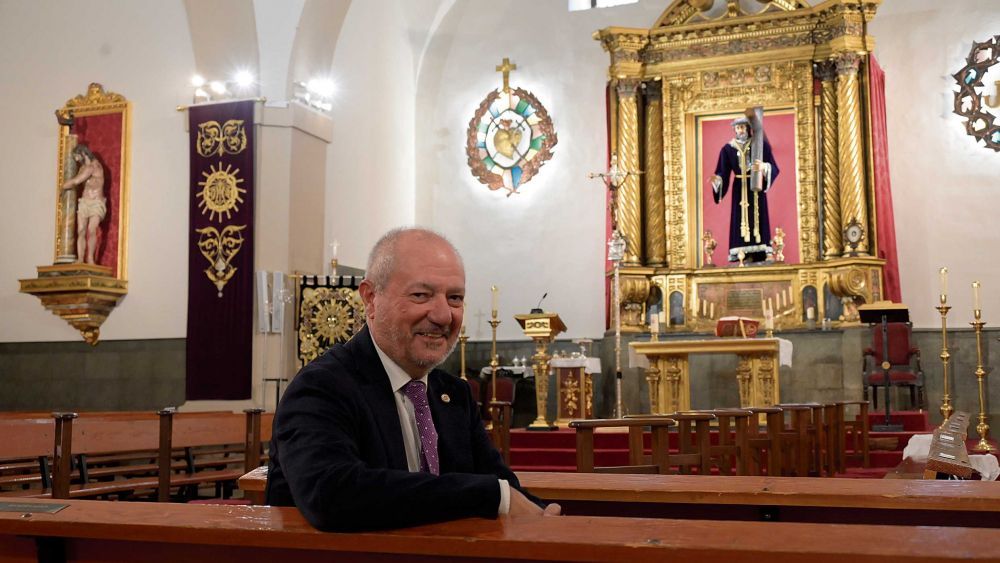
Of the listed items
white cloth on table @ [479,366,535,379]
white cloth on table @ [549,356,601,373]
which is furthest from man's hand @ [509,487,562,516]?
white cloth on table @ [479,366,535,379]

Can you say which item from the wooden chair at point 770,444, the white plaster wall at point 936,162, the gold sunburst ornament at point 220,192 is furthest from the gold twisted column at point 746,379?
the gold sunburst ornament at point 220,192

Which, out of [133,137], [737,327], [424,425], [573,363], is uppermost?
[133,137]

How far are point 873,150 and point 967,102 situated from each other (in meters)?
1.24

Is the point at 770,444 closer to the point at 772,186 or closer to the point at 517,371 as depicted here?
the point at 517,371

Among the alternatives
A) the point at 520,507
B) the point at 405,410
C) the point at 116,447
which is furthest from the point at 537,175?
the point at 520,507

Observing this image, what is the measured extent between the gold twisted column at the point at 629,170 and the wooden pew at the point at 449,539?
10.2 m

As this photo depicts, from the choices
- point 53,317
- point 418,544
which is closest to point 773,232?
point 53,317

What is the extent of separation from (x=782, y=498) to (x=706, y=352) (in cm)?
747

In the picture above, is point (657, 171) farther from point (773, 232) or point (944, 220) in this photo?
point (944, 220)

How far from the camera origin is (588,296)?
12.7 meters

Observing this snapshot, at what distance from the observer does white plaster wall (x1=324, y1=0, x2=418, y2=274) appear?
1166cm

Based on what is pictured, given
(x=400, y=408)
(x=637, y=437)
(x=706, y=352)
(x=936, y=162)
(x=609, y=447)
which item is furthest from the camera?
(x=936, y=162)

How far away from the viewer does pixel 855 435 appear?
859 cm

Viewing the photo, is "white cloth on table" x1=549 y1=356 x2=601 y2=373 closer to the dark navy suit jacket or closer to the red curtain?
the red curtain
